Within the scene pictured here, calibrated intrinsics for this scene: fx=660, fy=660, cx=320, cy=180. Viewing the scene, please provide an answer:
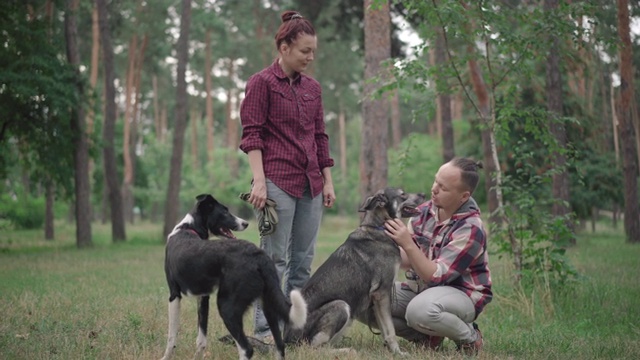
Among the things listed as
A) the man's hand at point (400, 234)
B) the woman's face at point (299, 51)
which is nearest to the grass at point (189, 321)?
the man's hand at point (400, 234)

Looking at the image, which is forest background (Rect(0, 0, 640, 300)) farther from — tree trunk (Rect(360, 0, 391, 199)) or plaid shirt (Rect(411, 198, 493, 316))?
plaid shirt (Rect(411, 198, 493, 316))

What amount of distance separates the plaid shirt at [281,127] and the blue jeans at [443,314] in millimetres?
1326

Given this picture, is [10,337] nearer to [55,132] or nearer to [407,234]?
[407,234]

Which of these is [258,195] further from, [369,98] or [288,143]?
[369,98]

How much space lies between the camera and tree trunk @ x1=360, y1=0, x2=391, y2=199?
13484 mm

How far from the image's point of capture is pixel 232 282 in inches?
184

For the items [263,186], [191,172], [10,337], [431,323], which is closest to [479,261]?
[431,323]

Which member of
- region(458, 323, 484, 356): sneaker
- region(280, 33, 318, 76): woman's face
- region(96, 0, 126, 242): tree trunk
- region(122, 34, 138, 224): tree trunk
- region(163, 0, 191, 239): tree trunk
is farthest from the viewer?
region(122, 34, 138, 224): tree trunk

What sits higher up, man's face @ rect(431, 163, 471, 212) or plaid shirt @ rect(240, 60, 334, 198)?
plaid shirt @ rect(240, 60, 334, 198)

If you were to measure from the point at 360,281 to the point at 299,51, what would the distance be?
201 centimetres

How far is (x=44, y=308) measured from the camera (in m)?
8.02

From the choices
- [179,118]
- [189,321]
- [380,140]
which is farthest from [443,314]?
[179,118]

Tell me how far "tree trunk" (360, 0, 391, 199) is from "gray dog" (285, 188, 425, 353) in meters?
7.80

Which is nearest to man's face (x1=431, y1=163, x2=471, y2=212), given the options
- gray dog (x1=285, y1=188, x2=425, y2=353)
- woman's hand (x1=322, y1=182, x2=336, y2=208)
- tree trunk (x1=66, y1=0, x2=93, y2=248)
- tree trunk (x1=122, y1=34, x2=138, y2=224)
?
gray dog (x1=285, y1=188, x2=425, y2=353)
